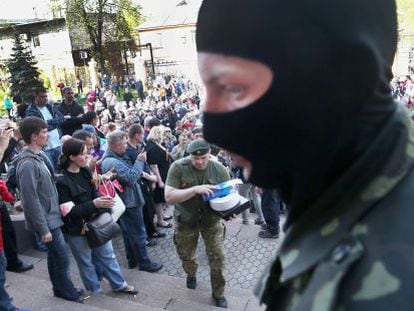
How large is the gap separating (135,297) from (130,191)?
3.93 ft

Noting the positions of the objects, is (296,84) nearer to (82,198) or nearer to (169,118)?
(82,198)

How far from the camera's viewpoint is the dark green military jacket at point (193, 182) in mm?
4246

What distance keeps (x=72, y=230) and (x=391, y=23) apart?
3.76m

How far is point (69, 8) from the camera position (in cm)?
3341

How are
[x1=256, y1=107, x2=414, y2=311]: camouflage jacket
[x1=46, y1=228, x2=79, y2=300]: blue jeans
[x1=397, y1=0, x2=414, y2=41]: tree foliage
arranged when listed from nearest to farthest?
[x1=256, y1=107, x2=414, y2=311]: camouflage jacket < [x1=46, y1=228, x2=79, y2=300]: blue jeans < [x1=397, y1=0, x2=414, y2=41]: tree foliage

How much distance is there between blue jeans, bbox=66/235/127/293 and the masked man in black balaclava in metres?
3.62

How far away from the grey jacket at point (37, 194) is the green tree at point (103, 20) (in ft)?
103

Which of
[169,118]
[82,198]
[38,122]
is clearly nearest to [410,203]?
[82,198]

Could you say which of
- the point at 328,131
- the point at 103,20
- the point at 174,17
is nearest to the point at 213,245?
the point at 328,131

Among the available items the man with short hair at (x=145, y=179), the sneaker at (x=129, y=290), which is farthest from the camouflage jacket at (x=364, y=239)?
the man with short hair at (x=145, y=179)

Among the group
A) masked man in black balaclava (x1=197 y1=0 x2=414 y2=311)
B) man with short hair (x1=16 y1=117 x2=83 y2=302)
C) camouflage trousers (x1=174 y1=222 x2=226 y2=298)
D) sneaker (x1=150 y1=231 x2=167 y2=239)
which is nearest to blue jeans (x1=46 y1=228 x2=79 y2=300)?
man with short hair (x1=16 y1=117 x2=83 y2=302)

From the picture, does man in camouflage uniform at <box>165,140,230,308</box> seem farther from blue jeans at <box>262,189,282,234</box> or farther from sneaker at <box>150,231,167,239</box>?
sneaker at <box>150,231,167,239</box>

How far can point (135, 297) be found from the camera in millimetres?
4539

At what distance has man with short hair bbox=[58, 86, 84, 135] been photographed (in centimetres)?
758
